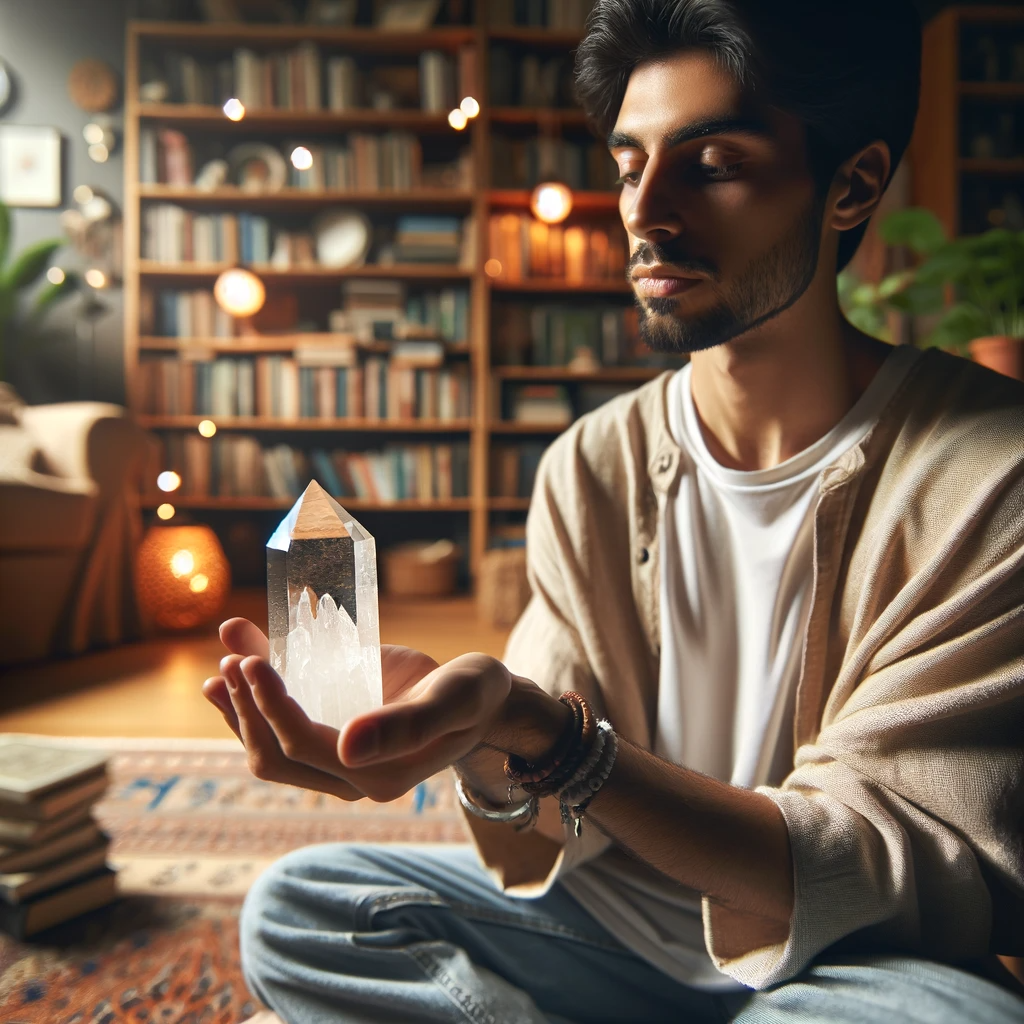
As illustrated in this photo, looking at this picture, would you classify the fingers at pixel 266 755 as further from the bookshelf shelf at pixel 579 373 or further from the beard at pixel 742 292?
the bookshelf shelf at pixel 579 373

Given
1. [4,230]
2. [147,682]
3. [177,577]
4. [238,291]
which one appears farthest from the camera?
[238,291]

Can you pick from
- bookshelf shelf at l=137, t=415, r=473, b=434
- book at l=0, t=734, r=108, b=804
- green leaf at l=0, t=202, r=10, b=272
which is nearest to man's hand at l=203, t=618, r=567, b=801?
book at l=0, t=734, r=108, b=804

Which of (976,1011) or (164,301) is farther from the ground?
(164,301)

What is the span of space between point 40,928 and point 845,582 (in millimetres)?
1184

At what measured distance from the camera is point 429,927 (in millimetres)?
910

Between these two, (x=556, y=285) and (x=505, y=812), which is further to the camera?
(x=556, y=285)

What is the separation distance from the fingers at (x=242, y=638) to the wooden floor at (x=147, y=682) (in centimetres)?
134

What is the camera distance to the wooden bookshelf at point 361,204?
12.6 feet

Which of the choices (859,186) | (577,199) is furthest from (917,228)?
(577,199)

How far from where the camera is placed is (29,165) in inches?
160

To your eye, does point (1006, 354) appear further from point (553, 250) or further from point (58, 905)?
point (553, 250)

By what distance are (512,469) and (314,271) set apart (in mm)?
1248

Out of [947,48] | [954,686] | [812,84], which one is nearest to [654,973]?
[954,686]

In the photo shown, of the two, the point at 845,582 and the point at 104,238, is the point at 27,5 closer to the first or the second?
the point at 104,238
